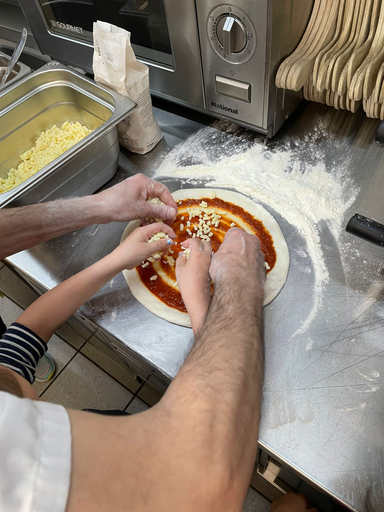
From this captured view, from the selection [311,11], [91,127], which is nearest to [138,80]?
[91,127]

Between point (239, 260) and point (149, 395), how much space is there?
934mm

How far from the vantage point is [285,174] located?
3.43 ft

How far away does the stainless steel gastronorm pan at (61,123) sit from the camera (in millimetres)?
951

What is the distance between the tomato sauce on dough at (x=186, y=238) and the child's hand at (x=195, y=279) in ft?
0.19

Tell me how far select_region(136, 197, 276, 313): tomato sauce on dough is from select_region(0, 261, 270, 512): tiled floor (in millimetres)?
627

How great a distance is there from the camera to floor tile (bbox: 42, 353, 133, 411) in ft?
4.94

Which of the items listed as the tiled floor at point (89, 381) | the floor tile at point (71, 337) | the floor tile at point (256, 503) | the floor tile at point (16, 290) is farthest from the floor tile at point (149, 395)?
the floor tile at point (16, 290)

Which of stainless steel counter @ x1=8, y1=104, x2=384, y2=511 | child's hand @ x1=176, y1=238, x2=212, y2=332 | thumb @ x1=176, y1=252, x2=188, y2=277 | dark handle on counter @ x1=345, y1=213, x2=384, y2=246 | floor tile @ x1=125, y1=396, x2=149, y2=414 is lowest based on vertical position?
floor tile @ x1=125, y1=396, x2=149, y2=414

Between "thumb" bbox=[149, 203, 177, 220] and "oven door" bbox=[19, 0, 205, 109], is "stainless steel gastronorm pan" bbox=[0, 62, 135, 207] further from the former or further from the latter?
"thumb" bbox=[149, 203, 177, 220]

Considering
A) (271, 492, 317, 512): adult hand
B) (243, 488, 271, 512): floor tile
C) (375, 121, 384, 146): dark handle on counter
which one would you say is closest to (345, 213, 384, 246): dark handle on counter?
(375, 121, 384, 146): dark handle on counter

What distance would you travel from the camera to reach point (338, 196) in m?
0.97

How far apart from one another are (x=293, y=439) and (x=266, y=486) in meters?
0.79

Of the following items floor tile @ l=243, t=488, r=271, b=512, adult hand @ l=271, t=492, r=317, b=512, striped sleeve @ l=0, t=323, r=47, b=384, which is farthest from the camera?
floor tile @ l=243, t=488, r=271, b=512

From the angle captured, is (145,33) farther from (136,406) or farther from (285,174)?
(136,406)
